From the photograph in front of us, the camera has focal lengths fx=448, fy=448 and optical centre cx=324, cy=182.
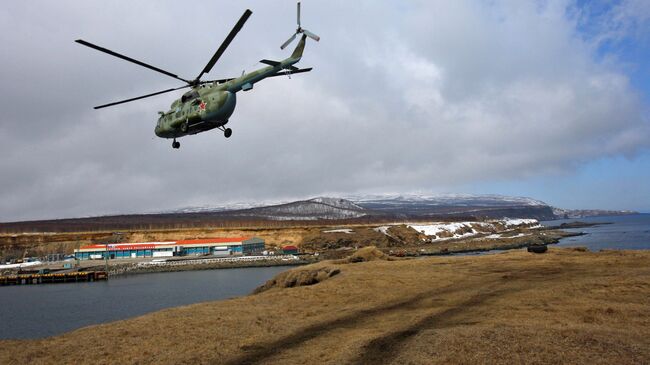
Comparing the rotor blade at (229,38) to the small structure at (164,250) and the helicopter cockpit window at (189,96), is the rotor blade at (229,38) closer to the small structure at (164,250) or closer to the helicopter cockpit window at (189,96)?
the helicopter cockpit window at (189,96)

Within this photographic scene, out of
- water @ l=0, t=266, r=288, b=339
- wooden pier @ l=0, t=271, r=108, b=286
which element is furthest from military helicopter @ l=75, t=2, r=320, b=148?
wooden pier @ l=0, t=271, r=108, b=286

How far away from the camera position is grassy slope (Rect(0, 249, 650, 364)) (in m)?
13.8

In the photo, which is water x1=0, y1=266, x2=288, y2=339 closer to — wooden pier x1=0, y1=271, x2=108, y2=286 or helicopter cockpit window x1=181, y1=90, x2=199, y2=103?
wooden pier x1=0, y1=271, x2=108, y2=286

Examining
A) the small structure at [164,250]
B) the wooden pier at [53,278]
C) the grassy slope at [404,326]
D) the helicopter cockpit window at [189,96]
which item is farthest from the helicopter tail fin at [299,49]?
the small structure at [164,250]

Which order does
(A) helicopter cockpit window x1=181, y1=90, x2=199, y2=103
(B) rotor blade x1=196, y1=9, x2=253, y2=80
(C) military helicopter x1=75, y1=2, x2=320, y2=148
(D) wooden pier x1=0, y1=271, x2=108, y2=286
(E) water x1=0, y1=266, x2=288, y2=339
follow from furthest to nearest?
1. (D) wooden pier x1=0, y1=271, x2=108, y2=286
2. (E) water x1=0, y1=266, x2=288, y2=339
3. (A) helicopter cockpit window x1=181, y1=90, x2=199, y2=103
4. (C) military helicopter x1=75, y1=2, x2=320, y2=148
5. (B) rotor blade x1=196, y1=9, x2=253, y2=80

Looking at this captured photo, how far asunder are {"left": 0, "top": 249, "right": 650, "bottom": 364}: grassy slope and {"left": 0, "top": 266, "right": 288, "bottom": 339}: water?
21.7 meters

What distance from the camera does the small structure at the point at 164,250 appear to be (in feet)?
365

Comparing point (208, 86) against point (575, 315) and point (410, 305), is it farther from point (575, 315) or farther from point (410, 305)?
point (575, 315)

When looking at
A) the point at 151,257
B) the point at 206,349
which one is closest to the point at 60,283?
the point at 151,257

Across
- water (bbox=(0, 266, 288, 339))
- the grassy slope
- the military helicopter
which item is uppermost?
the military helicopter

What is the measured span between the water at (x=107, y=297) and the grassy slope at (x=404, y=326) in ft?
71.2

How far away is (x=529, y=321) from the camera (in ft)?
56.8

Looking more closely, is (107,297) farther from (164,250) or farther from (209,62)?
(164,250)

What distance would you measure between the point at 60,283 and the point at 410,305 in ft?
252
